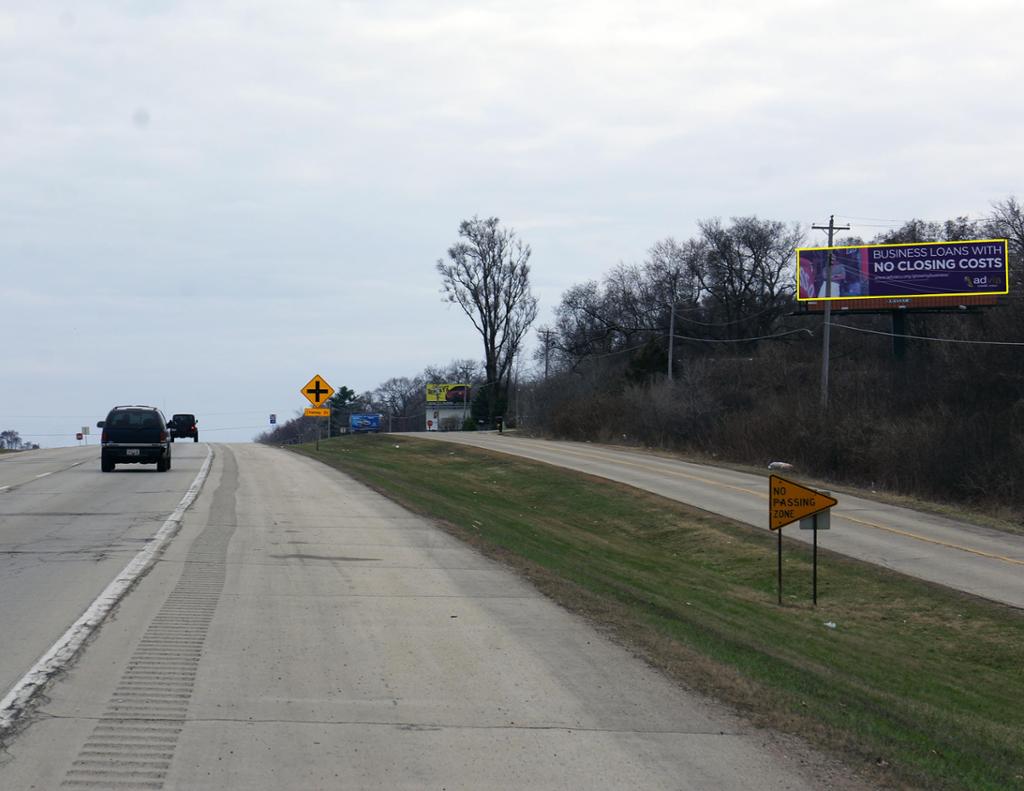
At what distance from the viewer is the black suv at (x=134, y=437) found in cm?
3200

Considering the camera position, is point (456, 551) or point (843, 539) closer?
point (456, 551)

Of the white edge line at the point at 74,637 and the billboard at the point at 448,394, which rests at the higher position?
the billboard at the point at 448,394

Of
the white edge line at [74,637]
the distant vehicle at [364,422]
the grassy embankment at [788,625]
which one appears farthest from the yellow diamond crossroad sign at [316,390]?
the distant vehicle at [364,422]

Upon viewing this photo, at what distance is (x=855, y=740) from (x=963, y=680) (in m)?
7.96

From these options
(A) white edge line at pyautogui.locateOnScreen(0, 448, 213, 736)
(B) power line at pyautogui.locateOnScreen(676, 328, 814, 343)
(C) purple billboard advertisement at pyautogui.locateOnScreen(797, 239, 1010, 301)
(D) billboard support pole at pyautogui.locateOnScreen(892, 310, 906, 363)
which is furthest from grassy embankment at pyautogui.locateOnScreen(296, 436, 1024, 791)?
(B) power line at pyautogui.locateOnScreen(676, 328, 814, 343)

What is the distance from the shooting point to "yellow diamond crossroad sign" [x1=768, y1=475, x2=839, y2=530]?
17.8 metres

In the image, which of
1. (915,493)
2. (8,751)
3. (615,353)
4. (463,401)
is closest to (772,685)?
(8,751)

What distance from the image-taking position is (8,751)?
5984mm

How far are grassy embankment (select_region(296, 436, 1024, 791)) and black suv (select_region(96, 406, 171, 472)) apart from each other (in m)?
5.89

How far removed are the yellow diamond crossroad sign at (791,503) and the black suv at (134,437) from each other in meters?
20.5

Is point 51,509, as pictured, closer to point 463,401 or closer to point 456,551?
point 456,551

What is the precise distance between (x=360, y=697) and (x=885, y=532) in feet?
73.3

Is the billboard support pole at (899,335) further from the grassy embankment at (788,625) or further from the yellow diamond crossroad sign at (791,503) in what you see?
the yellow diamond crossroad sign at (791,503)

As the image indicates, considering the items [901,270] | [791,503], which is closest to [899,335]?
[901,270]
